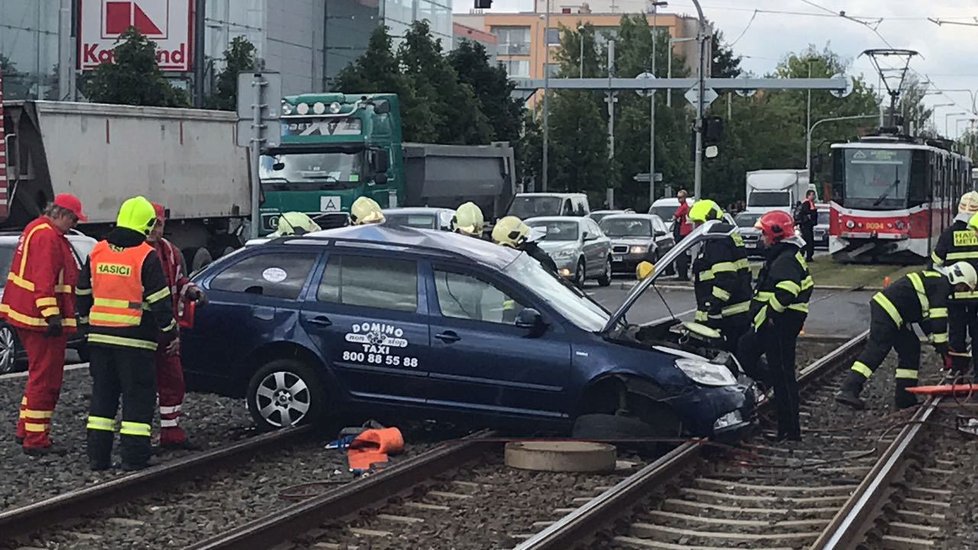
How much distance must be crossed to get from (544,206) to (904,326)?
2881 centimetres

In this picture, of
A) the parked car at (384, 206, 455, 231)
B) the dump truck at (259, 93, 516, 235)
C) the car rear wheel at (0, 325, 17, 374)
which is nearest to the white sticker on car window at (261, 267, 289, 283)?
the car rear wheel at (0, 325, 17, 374)

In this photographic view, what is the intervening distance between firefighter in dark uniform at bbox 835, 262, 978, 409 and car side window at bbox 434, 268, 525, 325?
13.2 feet

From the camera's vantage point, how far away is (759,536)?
30.4 feet

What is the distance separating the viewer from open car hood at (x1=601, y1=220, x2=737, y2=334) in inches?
473

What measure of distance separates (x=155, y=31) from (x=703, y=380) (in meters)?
30.5

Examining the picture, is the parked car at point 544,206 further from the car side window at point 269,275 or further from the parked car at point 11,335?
the car side window at point 269,275

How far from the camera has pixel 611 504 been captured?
9.42 meters

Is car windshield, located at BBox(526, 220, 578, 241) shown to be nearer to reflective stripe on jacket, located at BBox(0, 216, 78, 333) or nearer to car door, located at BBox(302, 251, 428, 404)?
car door, located at BBox(302, 251, 428, 404)

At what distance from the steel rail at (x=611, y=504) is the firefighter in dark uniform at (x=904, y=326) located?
336 cm

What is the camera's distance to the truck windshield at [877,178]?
4244 cm

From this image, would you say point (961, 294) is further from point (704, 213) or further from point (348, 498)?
point (348, 498)

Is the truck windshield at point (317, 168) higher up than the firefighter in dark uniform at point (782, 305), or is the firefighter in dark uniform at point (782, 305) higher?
the truck windshield at point (317, 168)

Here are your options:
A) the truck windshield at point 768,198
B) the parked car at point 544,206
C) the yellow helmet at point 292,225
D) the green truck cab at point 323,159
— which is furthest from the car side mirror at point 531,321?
the truck windshield at point 768,198

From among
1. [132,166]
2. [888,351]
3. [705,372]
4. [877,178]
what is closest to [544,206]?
[877,178]
